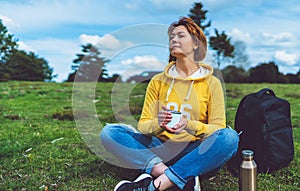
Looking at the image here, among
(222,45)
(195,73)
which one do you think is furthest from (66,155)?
(222,45)

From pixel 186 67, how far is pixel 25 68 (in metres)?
15.9

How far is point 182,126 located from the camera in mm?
3193

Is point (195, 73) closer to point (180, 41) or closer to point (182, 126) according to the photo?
point (180, 41)

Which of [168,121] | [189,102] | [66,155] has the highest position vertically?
[189,102]

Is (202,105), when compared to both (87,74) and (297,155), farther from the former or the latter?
(297,155)

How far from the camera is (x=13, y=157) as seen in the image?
422 cm

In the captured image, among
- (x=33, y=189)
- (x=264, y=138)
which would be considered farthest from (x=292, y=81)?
(x=33, y=189)

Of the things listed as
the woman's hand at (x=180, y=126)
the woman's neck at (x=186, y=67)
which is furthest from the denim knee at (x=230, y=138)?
the woman's neck at (x=186, y=67)

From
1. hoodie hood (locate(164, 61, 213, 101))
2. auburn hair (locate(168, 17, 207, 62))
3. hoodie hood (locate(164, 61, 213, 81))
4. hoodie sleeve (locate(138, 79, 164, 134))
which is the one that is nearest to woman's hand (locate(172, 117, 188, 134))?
hoodie sleeve (locate(138, 79, 164, 134))

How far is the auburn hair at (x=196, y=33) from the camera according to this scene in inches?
137

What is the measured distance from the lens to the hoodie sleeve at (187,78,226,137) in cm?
329

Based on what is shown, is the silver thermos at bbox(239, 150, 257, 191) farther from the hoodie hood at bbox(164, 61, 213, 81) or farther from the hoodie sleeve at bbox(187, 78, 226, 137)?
the hoodie hood at bbox(164, 61, 213, 81)

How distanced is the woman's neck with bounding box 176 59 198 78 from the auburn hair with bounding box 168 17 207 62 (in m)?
0.08

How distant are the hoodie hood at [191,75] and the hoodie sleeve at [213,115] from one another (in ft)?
0.30
